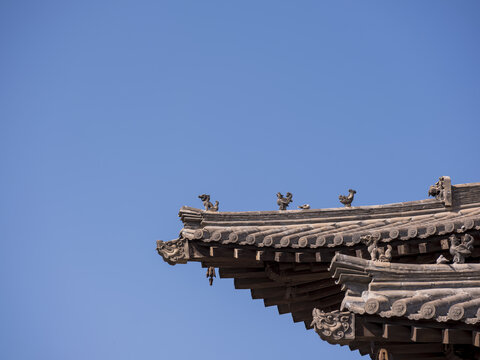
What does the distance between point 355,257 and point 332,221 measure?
471 cm

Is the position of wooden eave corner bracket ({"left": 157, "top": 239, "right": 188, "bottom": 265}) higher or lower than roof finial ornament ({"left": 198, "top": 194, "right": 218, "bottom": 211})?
lower

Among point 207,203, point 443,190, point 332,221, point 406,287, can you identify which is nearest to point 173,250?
point 207,203

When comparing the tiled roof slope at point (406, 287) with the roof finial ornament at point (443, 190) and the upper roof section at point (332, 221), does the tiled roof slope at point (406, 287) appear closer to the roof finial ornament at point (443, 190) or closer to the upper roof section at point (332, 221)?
the upper roof section at point (332, 221)

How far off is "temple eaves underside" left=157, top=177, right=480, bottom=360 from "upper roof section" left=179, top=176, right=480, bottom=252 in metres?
0.02

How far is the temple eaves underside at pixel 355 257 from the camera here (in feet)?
38.8

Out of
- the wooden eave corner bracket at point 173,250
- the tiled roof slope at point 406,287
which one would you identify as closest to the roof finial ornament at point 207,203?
the wooden eave corner bracket at point 173,250

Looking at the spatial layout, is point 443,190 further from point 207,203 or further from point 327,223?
point 207,203

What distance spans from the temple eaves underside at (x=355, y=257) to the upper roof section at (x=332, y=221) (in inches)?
0.7

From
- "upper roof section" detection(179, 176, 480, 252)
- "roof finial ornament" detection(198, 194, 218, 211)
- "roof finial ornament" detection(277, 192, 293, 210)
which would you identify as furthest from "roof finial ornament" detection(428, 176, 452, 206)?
"roof finial ornament" detection(198, 194, 218, 211)

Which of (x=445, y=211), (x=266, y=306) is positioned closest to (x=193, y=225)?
(x=266, y=306)

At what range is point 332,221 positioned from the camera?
679 inches

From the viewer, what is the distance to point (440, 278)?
39.7ft

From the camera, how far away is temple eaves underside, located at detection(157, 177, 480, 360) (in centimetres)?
1181

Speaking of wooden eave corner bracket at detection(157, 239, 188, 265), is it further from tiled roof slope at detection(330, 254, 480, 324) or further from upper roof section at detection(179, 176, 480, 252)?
tiled roof slope at detection(330, 254, 480, 324)
